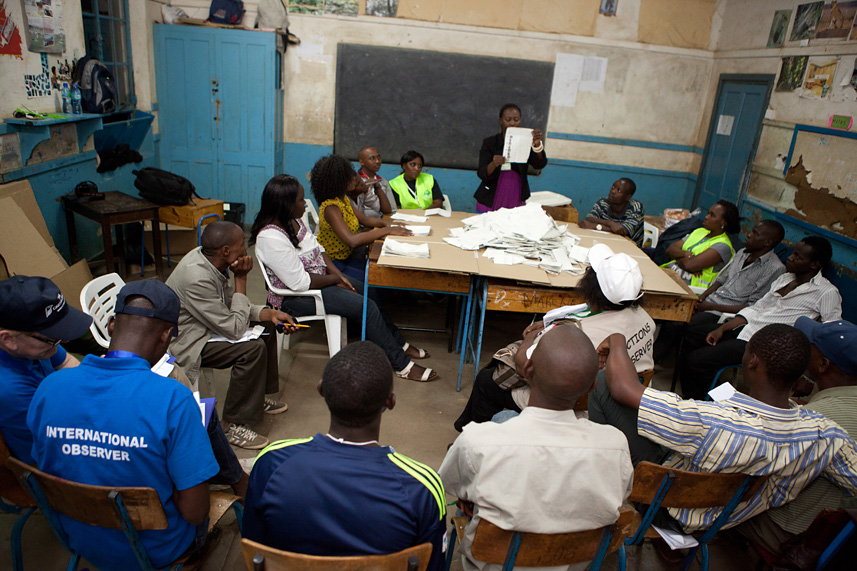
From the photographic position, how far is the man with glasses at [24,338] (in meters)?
1.64

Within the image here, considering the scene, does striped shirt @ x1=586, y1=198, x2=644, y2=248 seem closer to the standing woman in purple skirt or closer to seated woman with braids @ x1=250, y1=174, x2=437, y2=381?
the standing woman in purple skirt

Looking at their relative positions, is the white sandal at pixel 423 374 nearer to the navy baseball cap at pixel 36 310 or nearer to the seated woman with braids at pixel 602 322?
the seated woman with braids at pixel 602 322

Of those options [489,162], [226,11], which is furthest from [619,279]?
[226,11]

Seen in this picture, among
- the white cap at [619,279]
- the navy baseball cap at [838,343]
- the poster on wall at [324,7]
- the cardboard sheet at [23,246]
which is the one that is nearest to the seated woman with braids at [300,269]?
the white cap at [619,279]

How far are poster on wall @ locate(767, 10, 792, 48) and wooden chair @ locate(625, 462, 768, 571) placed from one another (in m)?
4.94

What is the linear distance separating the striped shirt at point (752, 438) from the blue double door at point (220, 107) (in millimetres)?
5713

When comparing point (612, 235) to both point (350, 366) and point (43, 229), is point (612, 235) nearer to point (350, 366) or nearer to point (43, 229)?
point (350, 366)

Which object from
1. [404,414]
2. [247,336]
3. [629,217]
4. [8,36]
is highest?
[8,36]

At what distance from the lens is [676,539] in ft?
6.38

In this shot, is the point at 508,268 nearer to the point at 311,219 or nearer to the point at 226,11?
the point at 311,219

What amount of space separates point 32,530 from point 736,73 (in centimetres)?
694

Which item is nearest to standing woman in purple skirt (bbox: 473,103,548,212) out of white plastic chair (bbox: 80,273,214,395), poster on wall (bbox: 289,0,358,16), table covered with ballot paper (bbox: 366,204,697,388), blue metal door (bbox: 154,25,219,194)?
table covered with ballot paper (bbox: 366,204,697,388)

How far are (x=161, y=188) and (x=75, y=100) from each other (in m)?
0.98

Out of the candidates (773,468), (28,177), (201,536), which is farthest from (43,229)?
(773,468)
